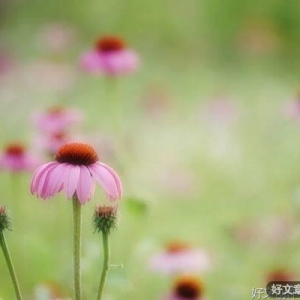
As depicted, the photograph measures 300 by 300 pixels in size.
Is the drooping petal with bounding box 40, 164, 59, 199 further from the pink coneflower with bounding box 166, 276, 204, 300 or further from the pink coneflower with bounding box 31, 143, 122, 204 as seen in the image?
the pink coneflower with bounding box 166, 276, 204, 300

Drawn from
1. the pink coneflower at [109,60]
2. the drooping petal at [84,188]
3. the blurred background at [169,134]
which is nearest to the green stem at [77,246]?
the drooping petal at [84,188]

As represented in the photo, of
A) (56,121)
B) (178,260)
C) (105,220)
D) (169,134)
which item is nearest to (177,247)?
(178,260)

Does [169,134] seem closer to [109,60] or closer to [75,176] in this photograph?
[109,60]

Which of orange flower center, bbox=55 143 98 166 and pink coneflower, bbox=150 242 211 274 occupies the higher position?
pink coneflower, bbox=150 242 211 274

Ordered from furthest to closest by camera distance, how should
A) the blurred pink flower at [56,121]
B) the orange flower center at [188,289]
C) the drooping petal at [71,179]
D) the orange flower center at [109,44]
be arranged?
the orange flower center at [109,44] < the blurred pink flower at [56,121] < the orange flower center at [188,289] < the drooping petal at [71,179]

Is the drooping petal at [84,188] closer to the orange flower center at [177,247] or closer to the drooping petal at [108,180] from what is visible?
the drooping petal at [108,180]

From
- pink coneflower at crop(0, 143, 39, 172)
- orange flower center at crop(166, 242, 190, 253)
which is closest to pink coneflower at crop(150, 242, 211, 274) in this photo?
orange flower center at crop(166, 242, 190, 253)
